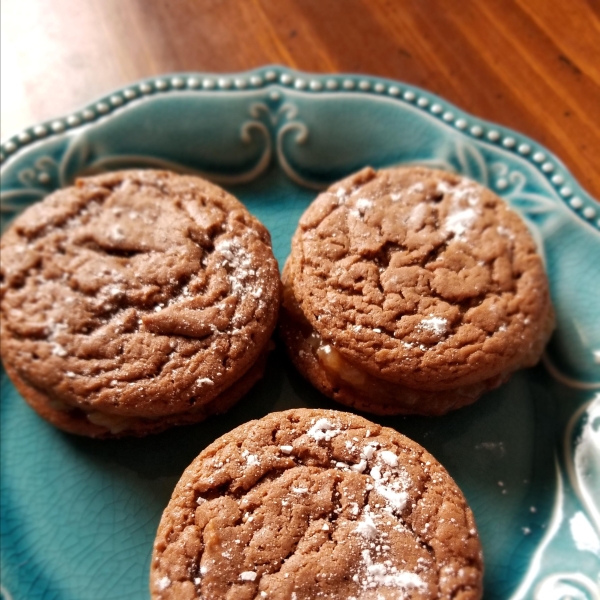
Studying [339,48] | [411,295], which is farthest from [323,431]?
[339,48]

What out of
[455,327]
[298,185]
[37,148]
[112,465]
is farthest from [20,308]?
[455,327]

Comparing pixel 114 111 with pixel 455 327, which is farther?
pixel 114 111

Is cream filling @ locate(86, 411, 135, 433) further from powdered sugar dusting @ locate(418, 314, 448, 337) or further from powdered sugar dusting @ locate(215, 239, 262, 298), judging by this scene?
powdered sugar dusting @ locate(418, 314, 448, 337)

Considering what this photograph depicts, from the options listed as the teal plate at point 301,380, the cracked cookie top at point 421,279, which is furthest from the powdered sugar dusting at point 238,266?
the teal plate at point 301,380

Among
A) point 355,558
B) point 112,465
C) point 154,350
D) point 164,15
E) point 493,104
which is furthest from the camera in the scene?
point 164,15

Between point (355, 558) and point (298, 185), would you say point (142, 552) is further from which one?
point (298, 185)

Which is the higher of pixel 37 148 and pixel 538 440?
pixel 37 148
